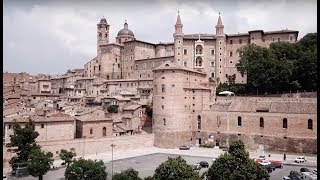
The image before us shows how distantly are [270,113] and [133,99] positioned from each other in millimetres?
20408

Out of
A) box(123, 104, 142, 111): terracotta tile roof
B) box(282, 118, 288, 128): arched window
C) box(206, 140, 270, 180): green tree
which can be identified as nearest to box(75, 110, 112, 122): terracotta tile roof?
box(123, 104, 142, 111): terracotta tile roof

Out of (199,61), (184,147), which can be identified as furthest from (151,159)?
(199,61)

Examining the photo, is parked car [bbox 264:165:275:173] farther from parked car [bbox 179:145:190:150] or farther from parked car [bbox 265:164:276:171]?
parked car [bbox 179:145:190:150]

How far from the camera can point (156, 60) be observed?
199ft

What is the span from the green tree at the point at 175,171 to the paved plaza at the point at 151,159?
8.17 meters

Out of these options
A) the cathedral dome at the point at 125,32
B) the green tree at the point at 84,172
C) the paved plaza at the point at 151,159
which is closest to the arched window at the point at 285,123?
the paved plaza at the point at 151,159

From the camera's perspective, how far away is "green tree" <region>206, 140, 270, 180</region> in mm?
18031

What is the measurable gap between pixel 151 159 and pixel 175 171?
14.7m

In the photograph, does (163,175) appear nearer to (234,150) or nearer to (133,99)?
(234,150)

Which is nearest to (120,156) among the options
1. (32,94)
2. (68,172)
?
(68,172)

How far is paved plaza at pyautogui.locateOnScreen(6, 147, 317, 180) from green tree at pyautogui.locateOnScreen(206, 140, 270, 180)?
7.07 meters

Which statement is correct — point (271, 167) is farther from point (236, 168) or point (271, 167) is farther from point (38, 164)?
point (38, 164)

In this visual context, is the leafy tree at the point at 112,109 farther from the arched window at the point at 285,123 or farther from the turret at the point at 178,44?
the arched window at the point at 285,123

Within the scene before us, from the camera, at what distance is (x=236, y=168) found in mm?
18297
